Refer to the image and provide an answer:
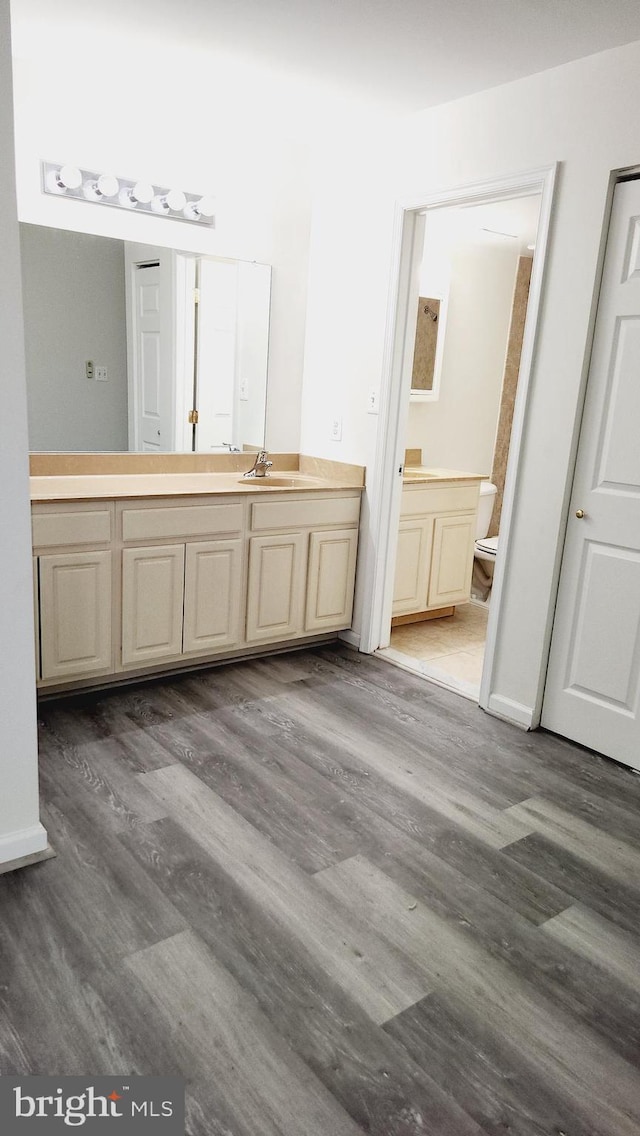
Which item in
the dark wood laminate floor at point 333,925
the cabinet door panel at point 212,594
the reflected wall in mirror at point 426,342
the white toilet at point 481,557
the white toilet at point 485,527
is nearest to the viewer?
the dark wood laminate floor at point 333,925

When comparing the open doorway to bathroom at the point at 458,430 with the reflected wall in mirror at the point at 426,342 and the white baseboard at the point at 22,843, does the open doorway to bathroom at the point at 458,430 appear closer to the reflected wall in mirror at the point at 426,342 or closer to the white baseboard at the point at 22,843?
the reflected wall in mirror at the point at 426,342

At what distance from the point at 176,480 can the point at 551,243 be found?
5.86 feet

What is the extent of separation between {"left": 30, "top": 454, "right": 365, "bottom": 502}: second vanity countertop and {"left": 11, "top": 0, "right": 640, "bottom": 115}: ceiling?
154 centimetres

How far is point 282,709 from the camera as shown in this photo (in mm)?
3189

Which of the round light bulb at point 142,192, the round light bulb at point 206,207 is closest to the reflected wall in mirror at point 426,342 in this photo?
the round light bulb at point 206,207

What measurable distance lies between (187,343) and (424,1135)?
309 cm

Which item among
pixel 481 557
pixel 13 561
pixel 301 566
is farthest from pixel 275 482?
pixel 13 561

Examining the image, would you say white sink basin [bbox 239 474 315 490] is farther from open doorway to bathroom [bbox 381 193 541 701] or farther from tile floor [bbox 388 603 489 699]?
tile floor [bbox 388 603 489 699]

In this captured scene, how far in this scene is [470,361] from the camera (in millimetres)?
5066

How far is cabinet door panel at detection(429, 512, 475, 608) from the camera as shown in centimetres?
434

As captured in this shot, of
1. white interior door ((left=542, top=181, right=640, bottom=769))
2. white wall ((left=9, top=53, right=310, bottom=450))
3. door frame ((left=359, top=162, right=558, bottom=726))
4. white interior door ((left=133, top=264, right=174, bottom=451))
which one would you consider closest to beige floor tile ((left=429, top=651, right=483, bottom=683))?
door frame ((left=359, top=162, right=558, bottom=726))

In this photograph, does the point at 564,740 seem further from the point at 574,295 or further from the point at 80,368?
the point at 80,368

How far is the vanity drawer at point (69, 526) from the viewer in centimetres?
283

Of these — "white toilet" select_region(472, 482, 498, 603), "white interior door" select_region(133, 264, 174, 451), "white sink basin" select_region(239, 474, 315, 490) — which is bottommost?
"white toilet" select_region(472, 482, 498, 603)
